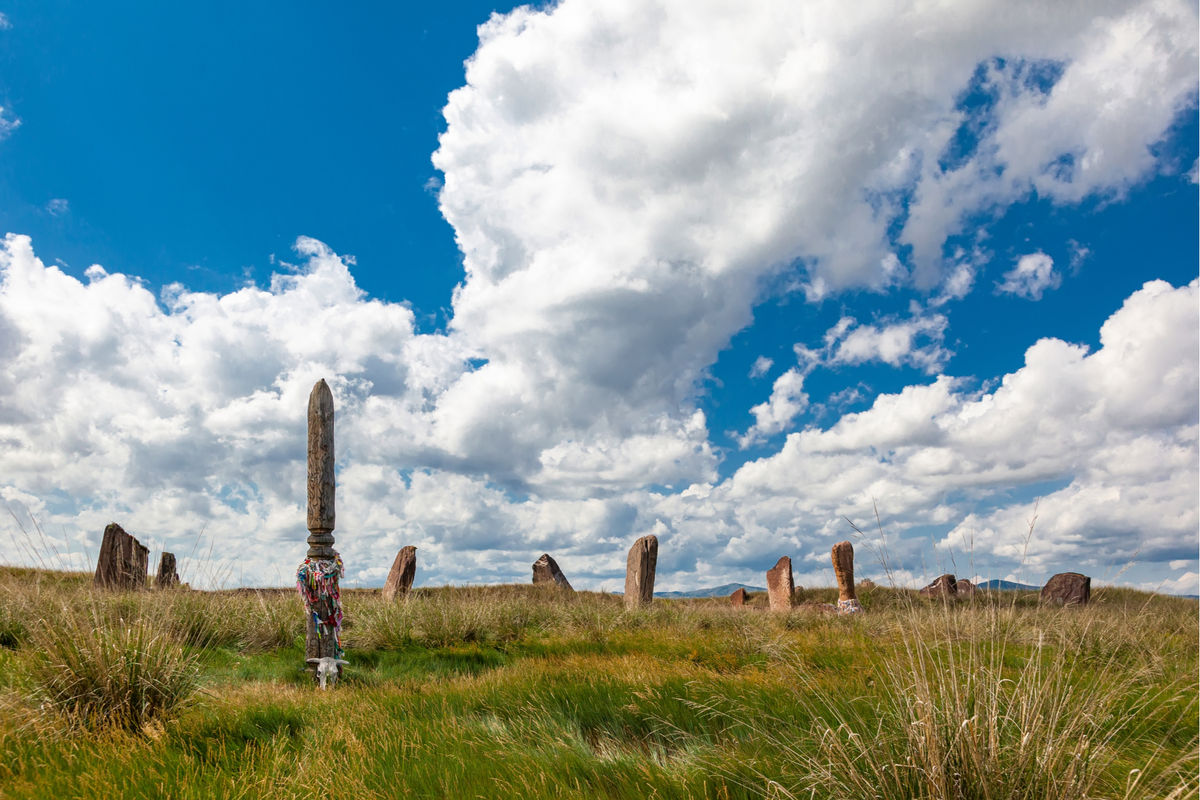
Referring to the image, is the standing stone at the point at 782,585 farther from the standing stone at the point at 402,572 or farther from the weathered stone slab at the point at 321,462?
the weathered stone slab at the point at 321,462

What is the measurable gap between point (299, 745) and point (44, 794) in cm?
132

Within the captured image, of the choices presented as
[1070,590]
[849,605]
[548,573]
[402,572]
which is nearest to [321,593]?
[402,572]

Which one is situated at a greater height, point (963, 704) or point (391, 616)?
point (963, 704)

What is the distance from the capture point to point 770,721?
4.70 meters

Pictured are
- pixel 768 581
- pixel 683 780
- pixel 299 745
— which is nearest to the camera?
pixel 683 780

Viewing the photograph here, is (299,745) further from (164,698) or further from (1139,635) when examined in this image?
(1139,635)

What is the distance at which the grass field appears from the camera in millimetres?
2863

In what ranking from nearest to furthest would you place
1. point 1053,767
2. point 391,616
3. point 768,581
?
point 1053,767, point 391,616, point 768,581

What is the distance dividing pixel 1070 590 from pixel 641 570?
44.5 feet

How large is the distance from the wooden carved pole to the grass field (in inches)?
20.8

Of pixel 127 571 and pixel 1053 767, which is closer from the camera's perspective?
pixel 1053 767

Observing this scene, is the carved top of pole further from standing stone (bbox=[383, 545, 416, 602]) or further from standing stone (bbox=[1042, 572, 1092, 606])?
standing stone (bbox=[1042, 572, 1092, 606])

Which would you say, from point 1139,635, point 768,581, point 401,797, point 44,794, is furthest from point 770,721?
point 768,581

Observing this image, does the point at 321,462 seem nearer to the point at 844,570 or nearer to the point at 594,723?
the point at 594,723
